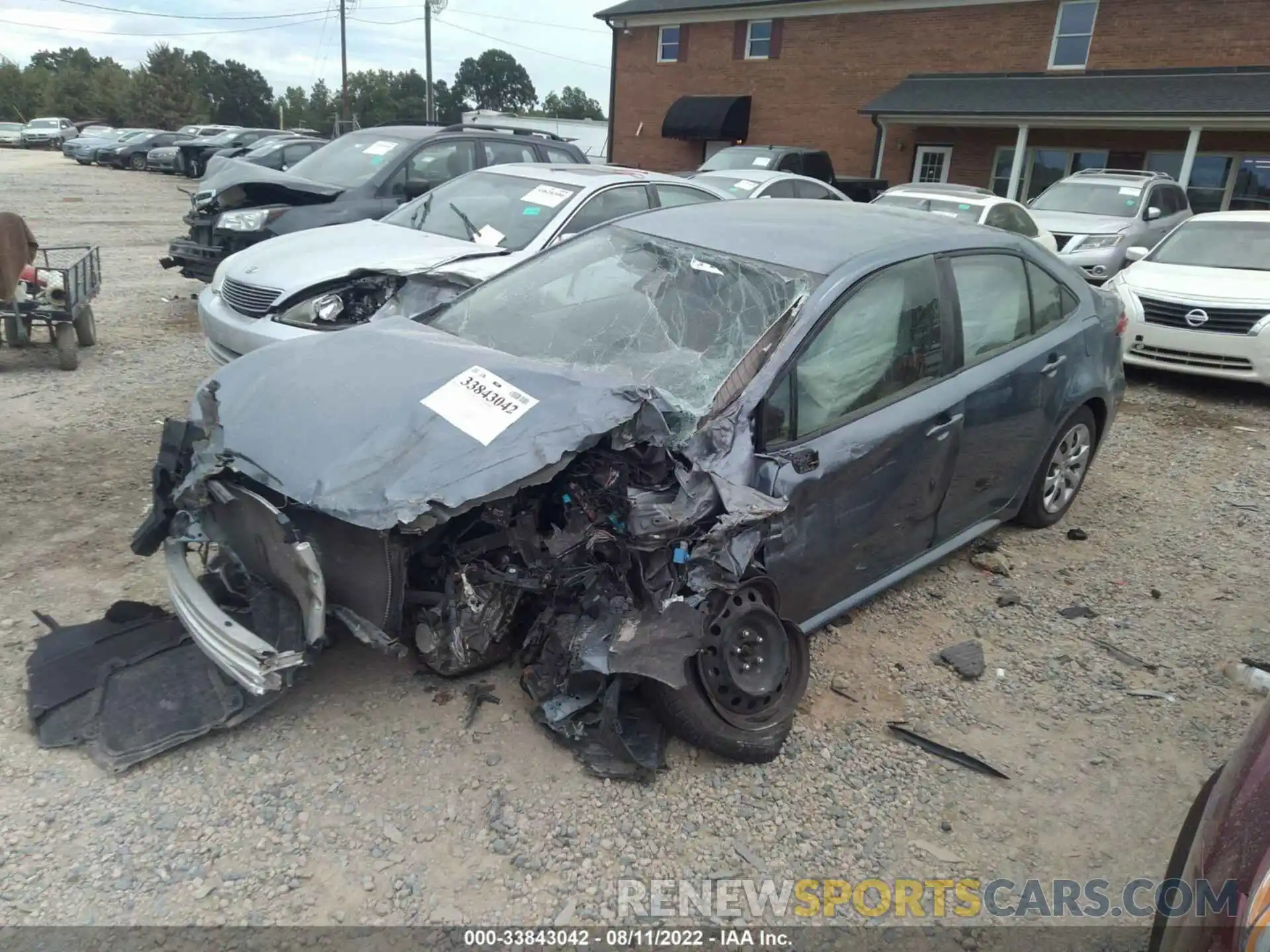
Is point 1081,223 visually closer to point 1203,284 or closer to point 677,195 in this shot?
point 1203,284

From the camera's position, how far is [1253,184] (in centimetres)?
1864

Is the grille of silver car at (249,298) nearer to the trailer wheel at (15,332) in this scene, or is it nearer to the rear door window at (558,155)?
the trailer wheel at (15,332)

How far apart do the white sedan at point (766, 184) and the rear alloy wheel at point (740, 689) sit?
27.3 feet

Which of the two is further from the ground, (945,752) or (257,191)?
(257,191)

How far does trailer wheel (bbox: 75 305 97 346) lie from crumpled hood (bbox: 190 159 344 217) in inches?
64.6

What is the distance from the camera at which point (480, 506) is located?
2910 millimetres

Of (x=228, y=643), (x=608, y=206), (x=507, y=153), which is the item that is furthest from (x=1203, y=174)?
(x=228, y=643)

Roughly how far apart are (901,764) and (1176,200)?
14135 millimetres

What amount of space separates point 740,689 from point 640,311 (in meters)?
1.56

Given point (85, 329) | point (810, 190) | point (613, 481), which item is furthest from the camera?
point (810, 190)

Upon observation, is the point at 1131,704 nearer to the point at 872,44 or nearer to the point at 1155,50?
the point at 1155,50

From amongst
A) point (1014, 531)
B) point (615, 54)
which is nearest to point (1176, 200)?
point (1014, 531)

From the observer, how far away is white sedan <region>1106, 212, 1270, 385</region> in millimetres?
7555

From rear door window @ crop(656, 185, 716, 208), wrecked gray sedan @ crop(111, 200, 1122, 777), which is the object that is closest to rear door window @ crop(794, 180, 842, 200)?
rear door window @ crop(656, 185, 716, 208)
